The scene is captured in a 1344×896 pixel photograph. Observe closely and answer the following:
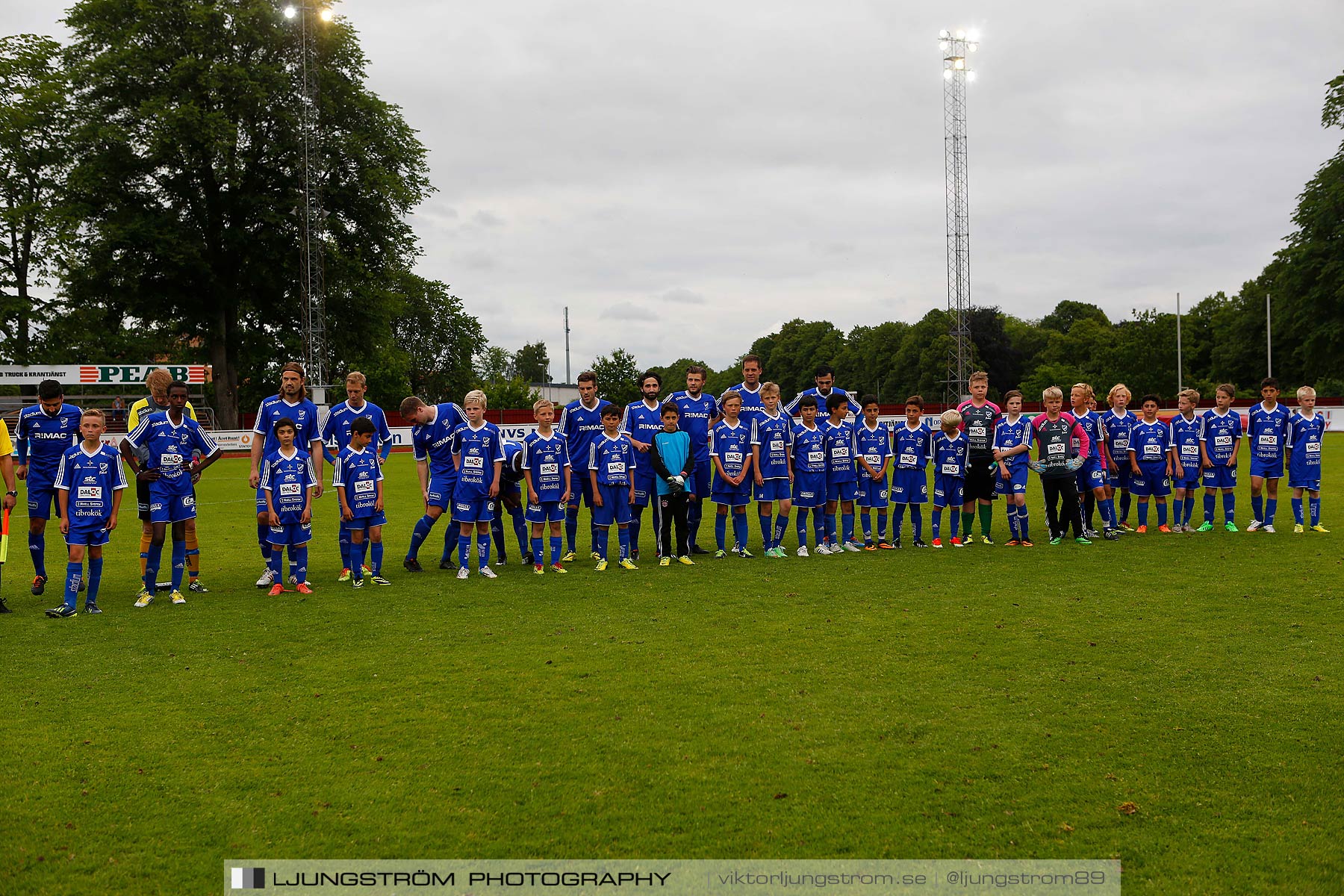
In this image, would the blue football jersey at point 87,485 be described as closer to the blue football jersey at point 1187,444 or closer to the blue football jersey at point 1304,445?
the blue football jersey at point 1187,444

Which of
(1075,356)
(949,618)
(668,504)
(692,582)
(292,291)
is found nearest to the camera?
(949,618)

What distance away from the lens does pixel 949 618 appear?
7.30 m

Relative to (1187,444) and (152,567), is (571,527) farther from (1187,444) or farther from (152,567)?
(1187,444)

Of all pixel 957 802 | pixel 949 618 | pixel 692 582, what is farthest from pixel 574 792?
pixel 692 582

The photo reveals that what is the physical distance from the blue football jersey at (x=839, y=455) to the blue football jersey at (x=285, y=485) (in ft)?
19.2

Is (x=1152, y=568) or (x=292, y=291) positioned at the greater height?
(x=292, y=291)

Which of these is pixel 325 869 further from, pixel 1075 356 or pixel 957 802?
pixel 1075 356

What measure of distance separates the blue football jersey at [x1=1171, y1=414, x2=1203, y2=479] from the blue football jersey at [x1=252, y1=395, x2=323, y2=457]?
434 inches

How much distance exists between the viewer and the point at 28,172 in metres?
36.5

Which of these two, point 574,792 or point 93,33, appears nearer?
point 574,792

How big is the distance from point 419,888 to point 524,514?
8.00 meters

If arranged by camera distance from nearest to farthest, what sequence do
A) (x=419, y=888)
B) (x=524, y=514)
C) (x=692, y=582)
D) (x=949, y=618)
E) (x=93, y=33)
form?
1. (x=419, y=888)
2. (x=949, y=618)
3. (x=692, y=582)
4. (x=524, y=514)
5. (x=93, y=33)

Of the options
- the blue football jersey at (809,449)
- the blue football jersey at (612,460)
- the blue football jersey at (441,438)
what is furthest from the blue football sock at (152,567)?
the blue football jersey at (809,449)

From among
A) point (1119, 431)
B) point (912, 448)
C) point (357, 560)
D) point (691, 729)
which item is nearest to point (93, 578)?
point (357, 560)
